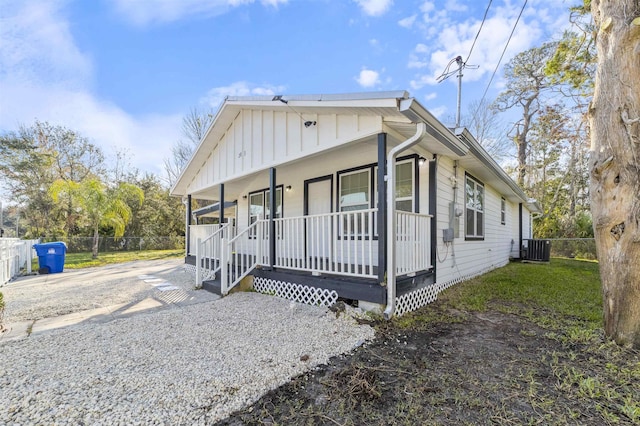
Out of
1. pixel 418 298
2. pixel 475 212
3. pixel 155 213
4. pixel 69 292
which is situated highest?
pixel 155 213

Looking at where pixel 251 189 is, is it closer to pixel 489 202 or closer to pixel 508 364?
pixel 489 202

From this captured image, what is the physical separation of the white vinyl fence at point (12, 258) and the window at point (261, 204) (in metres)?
6.58

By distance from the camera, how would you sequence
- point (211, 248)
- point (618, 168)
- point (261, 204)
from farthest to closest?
point (261, 204) < point (211, 248) < point (618, 168)

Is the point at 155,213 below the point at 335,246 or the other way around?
the other way around

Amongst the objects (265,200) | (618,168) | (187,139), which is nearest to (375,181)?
(618,168)

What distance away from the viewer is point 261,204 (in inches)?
388

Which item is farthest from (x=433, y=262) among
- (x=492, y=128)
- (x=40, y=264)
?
(x=492, y=128)

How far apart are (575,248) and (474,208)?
1328 cm

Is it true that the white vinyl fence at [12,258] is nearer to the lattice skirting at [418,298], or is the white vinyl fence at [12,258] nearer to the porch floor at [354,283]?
the porch floor at [354,283]

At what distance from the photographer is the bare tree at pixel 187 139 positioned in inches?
912

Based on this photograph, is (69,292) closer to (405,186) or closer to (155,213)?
(405,186)

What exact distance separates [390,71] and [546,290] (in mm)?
10171

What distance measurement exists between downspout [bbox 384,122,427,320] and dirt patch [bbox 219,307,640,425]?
2.03 feet

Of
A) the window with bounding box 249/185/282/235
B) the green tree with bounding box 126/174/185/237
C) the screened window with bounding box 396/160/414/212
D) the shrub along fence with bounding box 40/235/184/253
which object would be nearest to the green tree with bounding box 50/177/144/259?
the shrub along fence with bounding box 40/235/184/253
